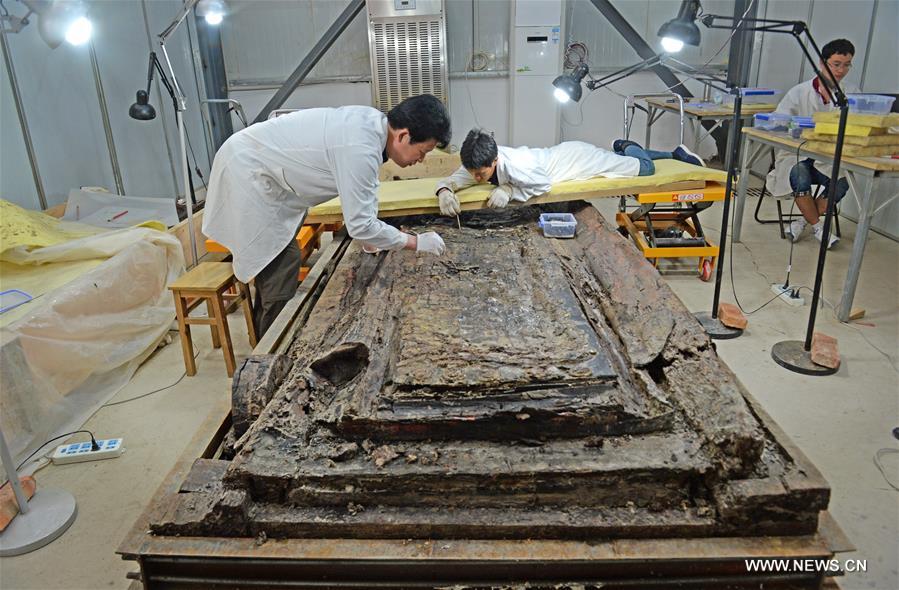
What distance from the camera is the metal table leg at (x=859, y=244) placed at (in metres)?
3.32

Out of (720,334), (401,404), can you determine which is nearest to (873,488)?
(720,334)

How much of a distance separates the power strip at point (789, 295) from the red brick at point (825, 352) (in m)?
0.64

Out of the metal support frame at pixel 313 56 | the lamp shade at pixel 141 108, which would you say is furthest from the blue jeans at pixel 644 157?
the metal support frame at pixel 313 56

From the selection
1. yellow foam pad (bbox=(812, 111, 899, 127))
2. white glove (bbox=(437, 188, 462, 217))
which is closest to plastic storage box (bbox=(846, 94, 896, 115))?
yellow foam pad (bbox=(812, 111, 899, 127))

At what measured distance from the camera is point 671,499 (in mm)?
1525

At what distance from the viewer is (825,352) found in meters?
3.11

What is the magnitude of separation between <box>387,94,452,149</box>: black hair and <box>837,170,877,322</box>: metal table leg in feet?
7.91

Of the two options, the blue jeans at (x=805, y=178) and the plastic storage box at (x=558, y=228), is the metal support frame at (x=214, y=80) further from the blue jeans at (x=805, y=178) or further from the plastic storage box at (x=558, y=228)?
the blue jeans at (x=805, y=178)

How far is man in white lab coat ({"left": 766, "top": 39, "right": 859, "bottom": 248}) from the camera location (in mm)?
4312

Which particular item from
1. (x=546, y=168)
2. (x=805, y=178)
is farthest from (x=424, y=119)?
(x=805, y=178)

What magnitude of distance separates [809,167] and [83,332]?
188 inches

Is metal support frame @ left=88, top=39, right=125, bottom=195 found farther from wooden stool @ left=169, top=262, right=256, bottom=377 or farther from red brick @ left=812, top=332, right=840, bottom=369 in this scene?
red brick @ left=812, top=332, right=840, bottom=369

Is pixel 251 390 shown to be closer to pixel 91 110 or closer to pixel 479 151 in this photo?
pixel 479 151

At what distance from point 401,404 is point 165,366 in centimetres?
225
